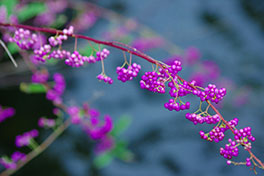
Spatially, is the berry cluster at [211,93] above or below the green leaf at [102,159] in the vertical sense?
above

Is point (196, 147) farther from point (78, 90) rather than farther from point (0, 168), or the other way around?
point (0, 168)

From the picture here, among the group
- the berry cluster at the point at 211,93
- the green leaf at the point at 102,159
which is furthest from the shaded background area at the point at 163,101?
the berry cluster at the point at 211,93

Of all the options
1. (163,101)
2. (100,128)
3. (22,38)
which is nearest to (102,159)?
(100,128)

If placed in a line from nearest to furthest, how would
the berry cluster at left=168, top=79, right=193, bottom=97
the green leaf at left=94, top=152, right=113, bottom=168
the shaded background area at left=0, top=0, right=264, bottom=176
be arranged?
the berry cluster at left=168, top=79, right=193, bottom=97, the green leaf at left=94, top=152, right=113, bottom=168, the shaded background area at left=0, top=0, right=264, bottom=176

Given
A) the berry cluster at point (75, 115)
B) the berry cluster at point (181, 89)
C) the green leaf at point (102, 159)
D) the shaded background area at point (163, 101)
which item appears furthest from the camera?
the shaded background area at point (163, 101)

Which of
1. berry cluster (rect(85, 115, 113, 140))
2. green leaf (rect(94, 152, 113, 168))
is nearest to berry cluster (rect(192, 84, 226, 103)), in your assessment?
berry cluster (rect(85, 115, 113, 140))

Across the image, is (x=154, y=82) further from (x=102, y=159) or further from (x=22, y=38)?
(x=102, y=159)

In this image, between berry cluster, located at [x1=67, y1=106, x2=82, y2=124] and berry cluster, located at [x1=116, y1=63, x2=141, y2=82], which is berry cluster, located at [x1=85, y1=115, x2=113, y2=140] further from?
berry cluster, located at [x1=116, y1=63, x2=141, y2=82]

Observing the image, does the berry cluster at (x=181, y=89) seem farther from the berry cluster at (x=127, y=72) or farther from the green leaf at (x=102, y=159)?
the green leaf at (x=102, y=159)
